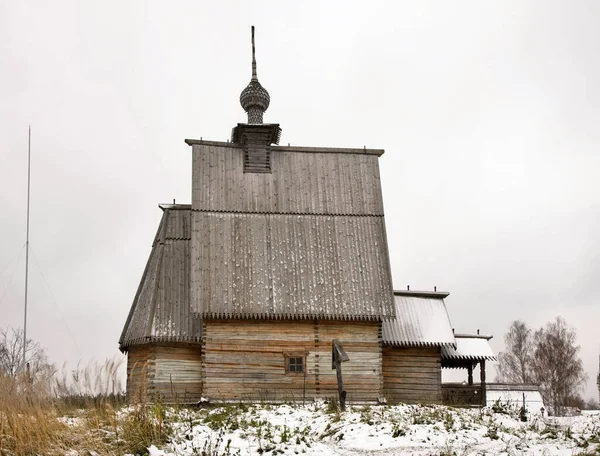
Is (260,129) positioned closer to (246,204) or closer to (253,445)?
(246,204)

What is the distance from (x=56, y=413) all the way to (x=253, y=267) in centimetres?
1339

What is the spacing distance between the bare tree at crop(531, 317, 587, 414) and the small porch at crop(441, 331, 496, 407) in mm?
19137

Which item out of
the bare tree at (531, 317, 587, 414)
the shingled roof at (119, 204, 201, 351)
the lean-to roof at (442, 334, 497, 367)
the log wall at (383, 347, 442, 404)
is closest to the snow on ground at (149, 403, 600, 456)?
the shingled roof at (119, 204, 201, 351)

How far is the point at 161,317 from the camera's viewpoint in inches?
945

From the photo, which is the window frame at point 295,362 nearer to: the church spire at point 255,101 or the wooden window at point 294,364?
the wooden window at point 294,364

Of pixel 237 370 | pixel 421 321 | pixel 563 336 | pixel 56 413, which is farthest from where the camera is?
pixel 563 336

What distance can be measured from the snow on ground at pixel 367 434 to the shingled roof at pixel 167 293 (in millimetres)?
7156

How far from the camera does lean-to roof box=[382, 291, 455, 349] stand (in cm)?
2569

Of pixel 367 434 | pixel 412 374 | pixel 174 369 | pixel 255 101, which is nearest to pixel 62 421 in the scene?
pixel 367 434

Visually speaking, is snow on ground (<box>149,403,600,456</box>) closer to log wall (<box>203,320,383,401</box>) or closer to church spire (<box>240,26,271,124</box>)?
log wall (<box>203,320,383,401</box>)

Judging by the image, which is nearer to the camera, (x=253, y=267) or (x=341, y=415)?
(x=341, y=415)

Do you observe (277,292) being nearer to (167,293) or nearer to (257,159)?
(167,293)

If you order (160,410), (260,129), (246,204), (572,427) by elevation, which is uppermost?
(260,129)

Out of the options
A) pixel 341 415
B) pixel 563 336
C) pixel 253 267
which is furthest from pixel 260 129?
pixel 563 336
